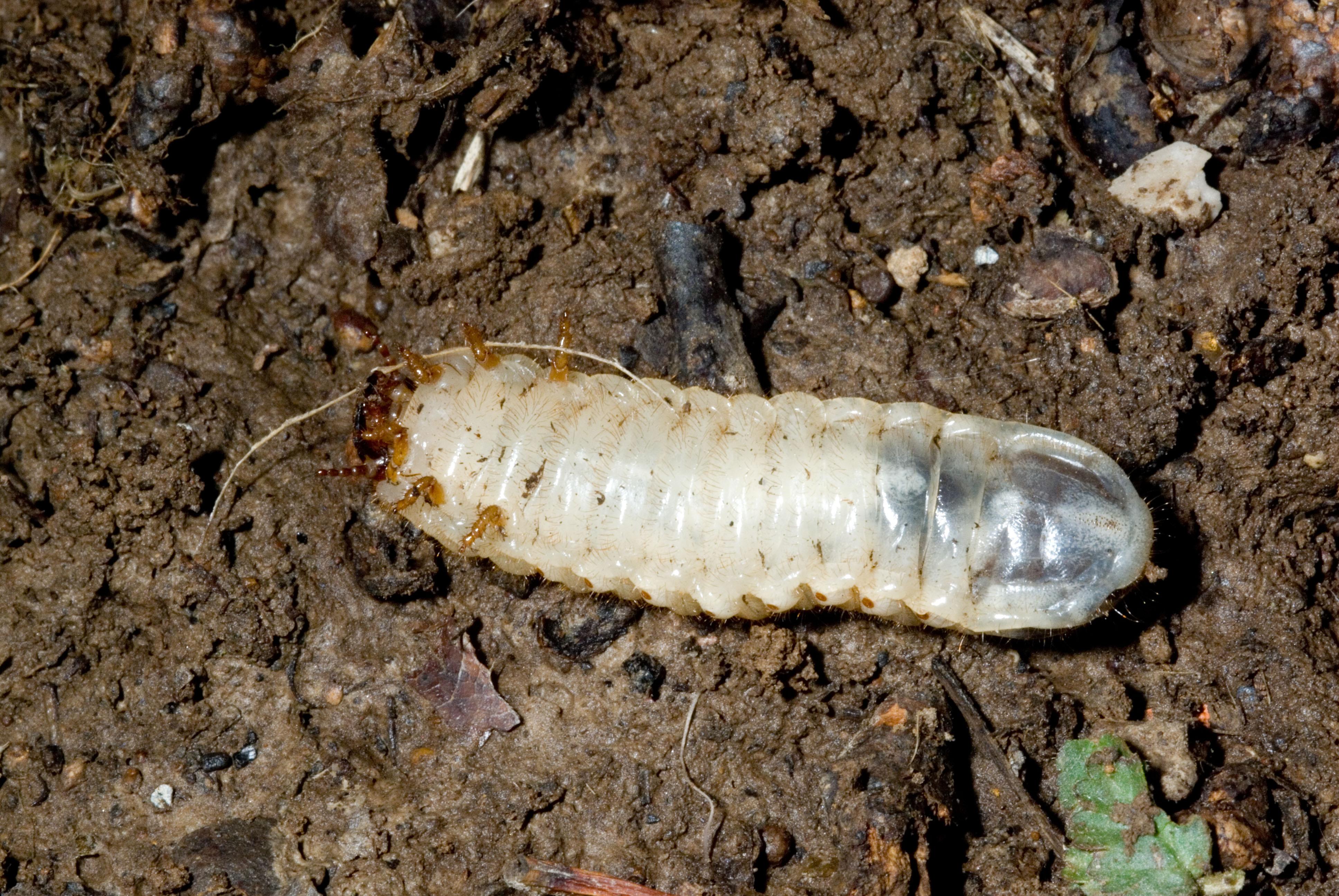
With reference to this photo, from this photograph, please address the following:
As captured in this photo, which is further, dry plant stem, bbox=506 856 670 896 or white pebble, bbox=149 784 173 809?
white pebble, bbox=149 784 173 809

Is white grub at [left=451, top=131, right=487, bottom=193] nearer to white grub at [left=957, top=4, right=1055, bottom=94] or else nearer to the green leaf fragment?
white grub at [left=957, top=4, right=1055, bottom=94]

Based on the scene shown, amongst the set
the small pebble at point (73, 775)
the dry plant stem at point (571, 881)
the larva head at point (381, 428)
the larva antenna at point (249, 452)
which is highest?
the larva head at point (381, 428)

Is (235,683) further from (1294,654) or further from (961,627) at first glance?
(1294,654)

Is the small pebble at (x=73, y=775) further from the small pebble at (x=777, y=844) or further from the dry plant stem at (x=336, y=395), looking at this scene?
the small pebble at (x=777, y=844)

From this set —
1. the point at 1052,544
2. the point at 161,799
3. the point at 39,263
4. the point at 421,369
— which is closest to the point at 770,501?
the point at 1052,544

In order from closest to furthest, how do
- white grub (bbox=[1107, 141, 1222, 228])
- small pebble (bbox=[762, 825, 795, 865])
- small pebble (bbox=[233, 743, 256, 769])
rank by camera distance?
small pebble (bbox=[762, 825, 795, 865]) < small pebble (bbox=[233, 743, 256, 769]) < white grub (bbox=[1107, 141, 1222, 228])

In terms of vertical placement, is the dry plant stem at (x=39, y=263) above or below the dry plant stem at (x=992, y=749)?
above

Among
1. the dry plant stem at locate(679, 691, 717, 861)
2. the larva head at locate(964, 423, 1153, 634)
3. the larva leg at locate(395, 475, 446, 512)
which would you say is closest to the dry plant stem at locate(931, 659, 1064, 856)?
the larva head at locate(964, 423, 1153, 634)

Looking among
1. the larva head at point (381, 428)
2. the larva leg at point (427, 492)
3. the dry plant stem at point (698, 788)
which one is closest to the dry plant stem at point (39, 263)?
the larva head at point (381, 428)
